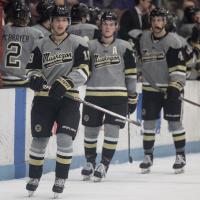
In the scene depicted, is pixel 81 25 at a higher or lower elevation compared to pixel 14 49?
higher

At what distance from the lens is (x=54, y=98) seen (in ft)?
24.2

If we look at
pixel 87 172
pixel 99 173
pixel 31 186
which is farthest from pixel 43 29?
pixel 31 186

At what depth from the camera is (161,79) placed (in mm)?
9008

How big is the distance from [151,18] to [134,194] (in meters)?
2.06

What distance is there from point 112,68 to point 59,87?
1282 mm

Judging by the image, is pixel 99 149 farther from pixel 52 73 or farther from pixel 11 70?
pixel 52 73

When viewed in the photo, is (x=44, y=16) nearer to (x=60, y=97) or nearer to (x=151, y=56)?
(x=151, y=56)

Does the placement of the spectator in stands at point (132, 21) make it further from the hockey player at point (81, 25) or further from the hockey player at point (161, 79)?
the hockey player at point (161, 79)

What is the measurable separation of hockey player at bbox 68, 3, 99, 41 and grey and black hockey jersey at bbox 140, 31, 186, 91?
23.5 inches

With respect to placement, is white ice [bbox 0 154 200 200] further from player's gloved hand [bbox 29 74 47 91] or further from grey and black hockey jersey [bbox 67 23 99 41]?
grey and black hockey jersey [bbox 67 23 99 41]

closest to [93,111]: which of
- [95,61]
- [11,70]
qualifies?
[95,61]

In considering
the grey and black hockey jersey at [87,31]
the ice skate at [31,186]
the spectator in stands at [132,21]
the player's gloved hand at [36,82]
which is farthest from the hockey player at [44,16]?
the ice skate at [31,186]

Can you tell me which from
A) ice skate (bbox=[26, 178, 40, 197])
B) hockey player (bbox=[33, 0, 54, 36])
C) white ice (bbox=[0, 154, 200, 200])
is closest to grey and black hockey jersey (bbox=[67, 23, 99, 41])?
hockey player (bbox=[33, 0, 54, 36])

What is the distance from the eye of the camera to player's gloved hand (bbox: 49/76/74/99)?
718 centimetres
